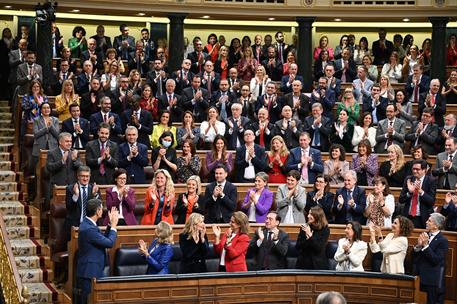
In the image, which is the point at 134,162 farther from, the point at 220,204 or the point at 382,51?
the point at 382,51

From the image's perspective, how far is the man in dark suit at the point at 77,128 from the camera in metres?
12.2

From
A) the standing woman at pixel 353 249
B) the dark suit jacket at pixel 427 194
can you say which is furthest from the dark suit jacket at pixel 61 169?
the dark suit jacket at pixel 427 194

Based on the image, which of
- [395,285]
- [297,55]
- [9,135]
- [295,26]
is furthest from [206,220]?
[295,26]

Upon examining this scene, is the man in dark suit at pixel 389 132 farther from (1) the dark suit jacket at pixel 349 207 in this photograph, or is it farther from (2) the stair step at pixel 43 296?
(2) the stair step at pixel 43 296

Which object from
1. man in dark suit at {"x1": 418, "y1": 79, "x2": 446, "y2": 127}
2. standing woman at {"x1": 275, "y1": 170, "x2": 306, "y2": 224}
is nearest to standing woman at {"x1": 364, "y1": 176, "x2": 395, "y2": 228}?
standing woman at {"x1": 275, "y1": 170, "x2": 306, "y2": 224}

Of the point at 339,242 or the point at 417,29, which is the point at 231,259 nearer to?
the point at 339,242

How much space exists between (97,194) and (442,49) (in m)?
8.38

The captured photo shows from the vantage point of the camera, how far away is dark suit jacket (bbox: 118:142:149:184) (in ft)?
38.5

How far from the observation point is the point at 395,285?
378 inches

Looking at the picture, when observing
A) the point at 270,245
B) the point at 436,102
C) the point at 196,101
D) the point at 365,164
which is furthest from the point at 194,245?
the point at 436,102

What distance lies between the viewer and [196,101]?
13758 mm

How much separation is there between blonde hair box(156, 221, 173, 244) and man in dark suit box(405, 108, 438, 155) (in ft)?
14.1

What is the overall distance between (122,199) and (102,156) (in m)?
0.94

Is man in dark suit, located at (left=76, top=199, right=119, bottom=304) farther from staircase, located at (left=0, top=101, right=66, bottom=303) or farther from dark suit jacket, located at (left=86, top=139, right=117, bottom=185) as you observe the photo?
dark suit jacket, located at (left=86, top=139, right=117, bottom=185)
